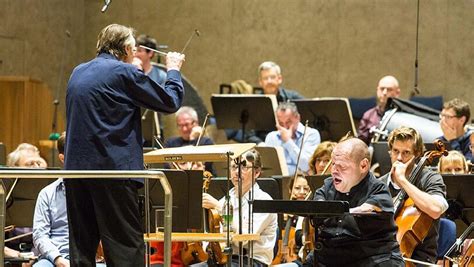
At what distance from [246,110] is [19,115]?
362cm

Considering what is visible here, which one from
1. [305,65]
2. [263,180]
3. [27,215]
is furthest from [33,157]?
[305,65]

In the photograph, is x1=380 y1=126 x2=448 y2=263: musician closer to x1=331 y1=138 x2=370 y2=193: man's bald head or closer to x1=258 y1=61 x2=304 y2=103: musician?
x1=331 y1=138 x2=370 y2=193: man's bald head

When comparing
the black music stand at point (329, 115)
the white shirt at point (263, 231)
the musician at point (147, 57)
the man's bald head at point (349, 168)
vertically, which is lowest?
the white shirt at point (263, 231)

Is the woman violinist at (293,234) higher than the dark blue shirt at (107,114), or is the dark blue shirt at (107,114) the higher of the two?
the dark blue shirt at (107,114)

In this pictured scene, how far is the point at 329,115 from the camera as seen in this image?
9531 mm

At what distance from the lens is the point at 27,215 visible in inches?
266

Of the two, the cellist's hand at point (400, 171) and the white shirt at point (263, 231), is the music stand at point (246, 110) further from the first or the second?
the cellist's hand at point (400, 171)

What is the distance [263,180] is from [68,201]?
6.62 ft

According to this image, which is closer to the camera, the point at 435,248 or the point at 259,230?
the point at 435,248

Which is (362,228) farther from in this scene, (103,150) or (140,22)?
(140,22)

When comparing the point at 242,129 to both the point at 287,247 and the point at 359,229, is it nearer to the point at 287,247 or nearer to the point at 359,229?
the point at 287,247

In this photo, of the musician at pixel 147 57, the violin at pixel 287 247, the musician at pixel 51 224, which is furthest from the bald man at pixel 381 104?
the musician at pixel 51 224

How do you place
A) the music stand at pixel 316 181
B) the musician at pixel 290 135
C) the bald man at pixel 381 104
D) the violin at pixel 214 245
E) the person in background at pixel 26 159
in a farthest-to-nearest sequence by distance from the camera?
1. the bald man at pixel 381 104
2. the musician at pixel 290 135
3. the person in background at pixel 26 159
4. the music stand at pixel 316 181
5. the violin at pixel 214 245

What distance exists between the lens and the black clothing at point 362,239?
16.3ft
